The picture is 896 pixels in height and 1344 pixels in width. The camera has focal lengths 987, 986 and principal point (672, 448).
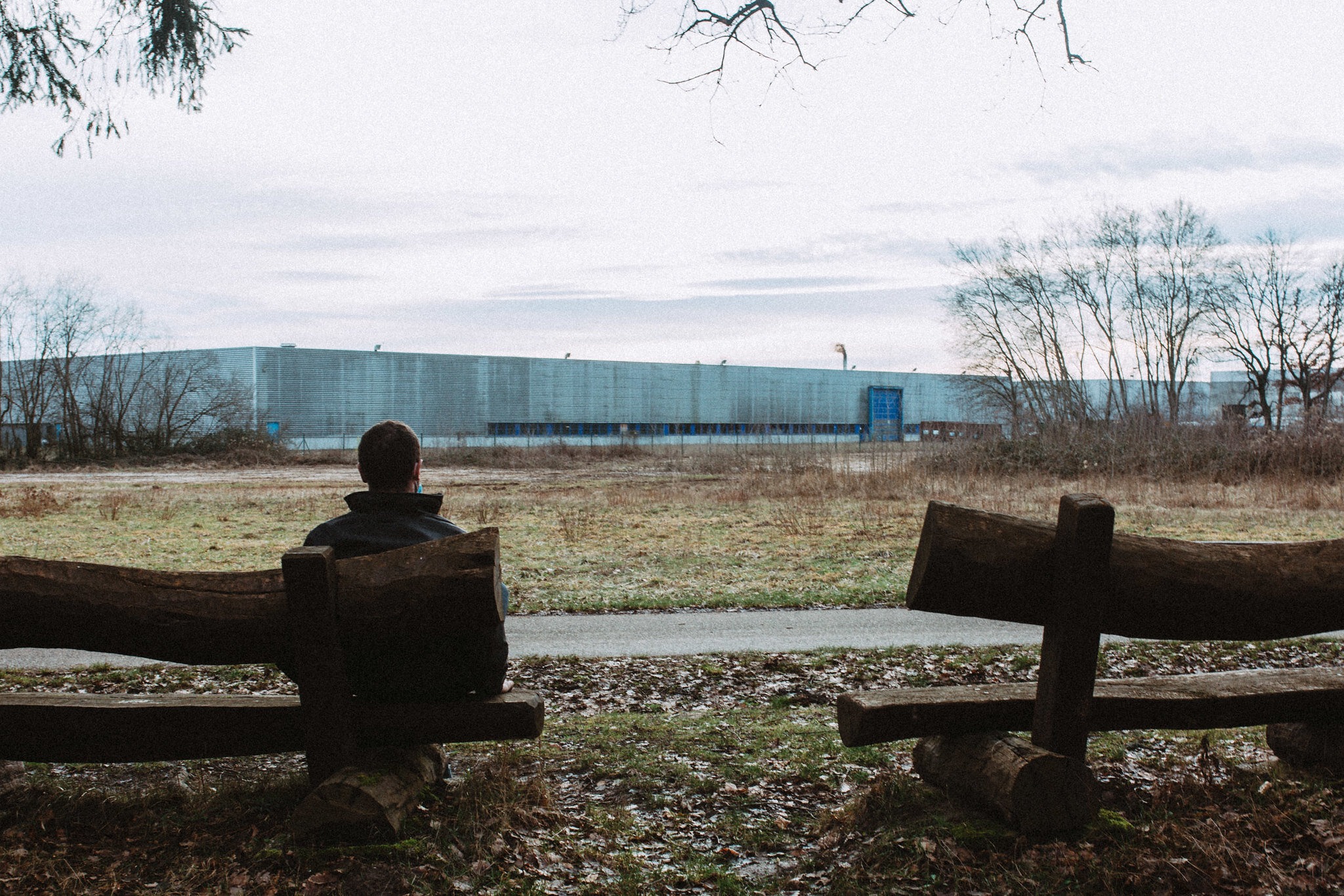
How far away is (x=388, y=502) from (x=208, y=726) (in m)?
1.04

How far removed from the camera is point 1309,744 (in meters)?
3.94

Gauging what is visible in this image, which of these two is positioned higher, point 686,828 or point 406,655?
point 406,655

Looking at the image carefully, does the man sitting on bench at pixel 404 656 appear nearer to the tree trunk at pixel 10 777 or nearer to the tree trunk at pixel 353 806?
the tree trunk at pixel 353 806

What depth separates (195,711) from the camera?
Result: 3.63 meters

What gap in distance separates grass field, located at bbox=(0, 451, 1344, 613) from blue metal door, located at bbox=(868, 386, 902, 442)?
33.3m

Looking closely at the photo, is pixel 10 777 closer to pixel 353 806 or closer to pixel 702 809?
pixel 353 806

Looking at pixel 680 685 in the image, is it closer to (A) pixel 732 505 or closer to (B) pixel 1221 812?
(B) pixel 1221 812

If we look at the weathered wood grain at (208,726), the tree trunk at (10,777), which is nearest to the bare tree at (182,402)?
the tree trunk at (10,777)

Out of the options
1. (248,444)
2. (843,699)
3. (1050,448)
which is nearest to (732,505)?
(1050,448)

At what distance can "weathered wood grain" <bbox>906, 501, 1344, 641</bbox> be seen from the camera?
10.5 feet

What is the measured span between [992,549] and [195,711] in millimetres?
2901

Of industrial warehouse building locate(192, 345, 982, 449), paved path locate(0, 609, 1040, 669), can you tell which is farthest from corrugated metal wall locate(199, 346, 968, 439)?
paved path locate(0, 609, 1040, 669)

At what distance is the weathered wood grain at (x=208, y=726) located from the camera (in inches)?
140

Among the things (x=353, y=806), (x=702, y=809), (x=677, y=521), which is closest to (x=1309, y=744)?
(x=702, y=809)
